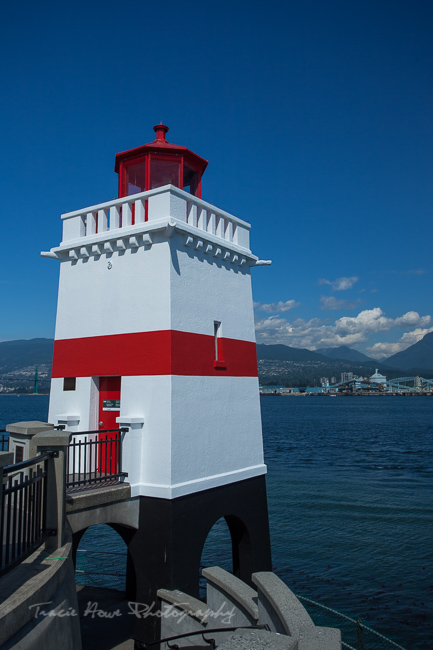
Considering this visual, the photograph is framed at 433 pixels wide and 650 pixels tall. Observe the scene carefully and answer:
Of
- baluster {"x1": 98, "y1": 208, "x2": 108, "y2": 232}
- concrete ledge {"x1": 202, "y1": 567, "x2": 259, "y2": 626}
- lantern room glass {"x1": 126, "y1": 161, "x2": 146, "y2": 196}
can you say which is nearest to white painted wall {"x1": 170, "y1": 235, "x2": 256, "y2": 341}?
baluster {"x1": 98, "y1": 208, "x2": 108, "y2": 232}

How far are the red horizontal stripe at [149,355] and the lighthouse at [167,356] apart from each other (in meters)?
0.03

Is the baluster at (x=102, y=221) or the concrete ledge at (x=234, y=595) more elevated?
the baluster at (x=102, y=221)

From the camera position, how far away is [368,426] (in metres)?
73.6

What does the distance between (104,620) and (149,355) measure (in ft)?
20.1

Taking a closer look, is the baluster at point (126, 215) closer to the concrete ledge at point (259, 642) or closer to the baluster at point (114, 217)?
the baluster at point (114, 217)

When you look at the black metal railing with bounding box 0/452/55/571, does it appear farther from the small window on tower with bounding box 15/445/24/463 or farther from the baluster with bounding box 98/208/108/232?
the baluster with bounding box 98/208/108/232

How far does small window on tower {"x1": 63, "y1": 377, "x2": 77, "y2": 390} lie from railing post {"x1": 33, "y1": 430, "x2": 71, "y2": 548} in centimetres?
401

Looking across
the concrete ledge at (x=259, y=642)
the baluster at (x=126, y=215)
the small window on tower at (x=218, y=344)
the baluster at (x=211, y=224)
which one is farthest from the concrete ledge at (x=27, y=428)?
the baluster at (x=211, y=224)

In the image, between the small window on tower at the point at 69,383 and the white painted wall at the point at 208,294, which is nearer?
the white painted wall at the point at 208,294

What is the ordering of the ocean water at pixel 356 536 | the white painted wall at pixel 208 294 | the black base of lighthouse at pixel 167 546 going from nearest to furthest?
the black base of lighthouse at pixel 167 546
the white painted wall at pixel 208 294
the ocean water at pixel 356 536

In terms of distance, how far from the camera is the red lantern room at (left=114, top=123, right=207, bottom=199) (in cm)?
1086

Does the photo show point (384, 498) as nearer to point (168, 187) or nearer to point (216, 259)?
point (216, 259)

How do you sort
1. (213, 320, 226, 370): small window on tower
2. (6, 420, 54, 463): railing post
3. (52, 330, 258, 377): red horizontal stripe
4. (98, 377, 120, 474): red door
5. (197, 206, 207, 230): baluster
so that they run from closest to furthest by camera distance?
(6, 420, 54, 463): railing post
(52, 330, 258, 377): red horizontal stripe
(98, 377, 120, 474): red door
(197, 206, 207, 230): baluster
(213, 320, 226, 370): small window on tower

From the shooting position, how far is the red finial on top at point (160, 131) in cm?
1121
